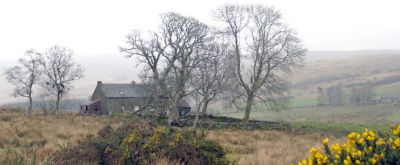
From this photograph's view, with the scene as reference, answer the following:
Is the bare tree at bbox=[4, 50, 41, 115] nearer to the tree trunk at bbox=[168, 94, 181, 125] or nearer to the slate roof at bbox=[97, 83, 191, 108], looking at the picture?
the slate roof at bbox=[97, 83, 191, 108]

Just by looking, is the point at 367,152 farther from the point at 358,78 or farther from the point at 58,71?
the point at 358,78

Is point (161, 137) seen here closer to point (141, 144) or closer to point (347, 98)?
point (141, 144)

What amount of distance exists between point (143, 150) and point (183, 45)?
27880mm

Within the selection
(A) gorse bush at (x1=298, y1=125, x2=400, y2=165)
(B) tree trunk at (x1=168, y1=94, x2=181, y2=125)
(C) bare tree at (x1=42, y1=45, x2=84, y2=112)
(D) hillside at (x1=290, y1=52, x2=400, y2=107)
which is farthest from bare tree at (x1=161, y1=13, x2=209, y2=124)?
(D) hillside at (x1=290, y1=52, x2=400, y2=107)

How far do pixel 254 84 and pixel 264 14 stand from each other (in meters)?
7.01

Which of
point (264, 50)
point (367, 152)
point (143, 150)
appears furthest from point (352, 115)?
→ point (367, 152)

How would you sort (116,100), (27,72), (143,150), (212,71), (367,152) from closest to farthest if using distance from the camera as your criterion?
Result: (367,152)
(143,150)
(212,71)
(27,72)
(116,100)

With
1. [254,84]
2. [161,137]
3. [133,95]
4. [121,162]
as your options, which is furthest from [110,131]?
[133,95]

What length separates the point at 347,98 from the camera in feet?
308

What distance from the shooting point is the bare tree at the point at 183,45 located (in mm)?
35156

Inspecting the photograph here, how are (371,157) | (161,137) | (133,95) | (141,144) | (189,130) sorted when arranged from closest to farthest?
1. (371,157)
2. (141,144)
3. (161,137)
4. (189,130)
5. (133,95)

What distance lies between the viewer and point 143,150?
8.37m

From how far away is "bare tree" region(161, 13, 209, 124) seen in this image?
115ft

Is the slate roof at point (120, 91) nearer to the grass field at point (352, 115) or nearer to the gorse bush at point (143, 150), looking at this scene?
the grass field at point (352, 115)
